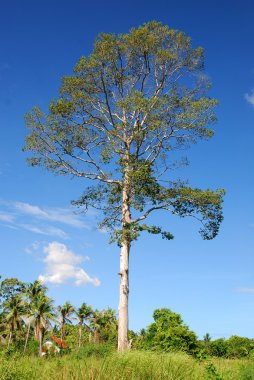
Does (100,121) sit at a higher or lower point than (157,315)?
higher

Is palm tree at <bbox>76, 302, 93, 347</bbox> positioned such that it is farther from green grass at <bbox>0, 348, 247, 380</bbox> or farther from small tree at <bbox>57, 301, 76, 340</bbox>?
green grass at <bbox>0, 348, 247, 380</bbox>

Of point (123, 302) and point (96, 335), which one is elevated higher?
point (96, 335)

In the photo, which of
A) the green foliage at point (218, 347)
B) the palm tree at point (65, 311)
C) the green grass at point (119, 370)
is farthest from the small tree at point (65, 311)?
the green grass at point (119, 370)

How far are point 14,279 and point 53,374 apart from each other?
50.0m

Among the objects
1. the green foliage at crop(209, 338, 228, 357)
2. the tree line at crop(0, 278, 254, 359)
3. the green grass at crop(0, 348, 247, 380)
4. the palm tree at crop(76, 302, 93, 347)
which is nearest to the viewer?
the green grass at crop(0, 348, 247, 380)

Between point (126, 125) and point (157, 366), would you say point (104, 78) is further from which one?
point (157, 366)

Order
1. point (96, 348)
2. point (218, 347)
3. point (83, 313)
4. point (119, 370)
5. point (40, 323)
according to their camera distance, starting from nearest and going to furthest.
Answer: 1. point (119, 370)
2. point (96, 348)
3. point (40, 323)
4. point (83, 313)
5. point (218, 347)

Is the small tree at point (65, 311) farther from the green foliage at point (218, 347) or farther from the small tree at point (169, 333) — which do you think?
the green foliage at point (218, 347)

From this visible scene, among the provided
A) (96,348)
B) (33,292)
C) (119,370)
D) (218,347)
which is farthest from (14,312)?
(218,347)

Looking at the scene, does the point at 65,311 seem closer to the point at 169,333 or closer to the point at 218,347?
the point at 169,333

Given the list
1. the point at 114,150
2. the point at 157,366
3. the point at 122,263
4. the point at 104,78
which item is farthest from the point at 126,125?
the point at 157,366

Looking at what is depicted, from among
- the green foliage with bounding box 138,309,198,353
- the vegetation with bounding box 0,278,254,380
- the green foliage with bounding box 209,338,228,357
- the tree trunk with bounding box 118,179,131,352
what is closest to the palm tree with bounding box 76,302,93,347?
the vegetation with bounding box 0,278,254,380

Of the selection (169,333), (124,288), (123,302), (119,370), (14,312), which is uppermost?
(14,312)

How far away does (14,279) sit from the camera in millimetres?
57781
